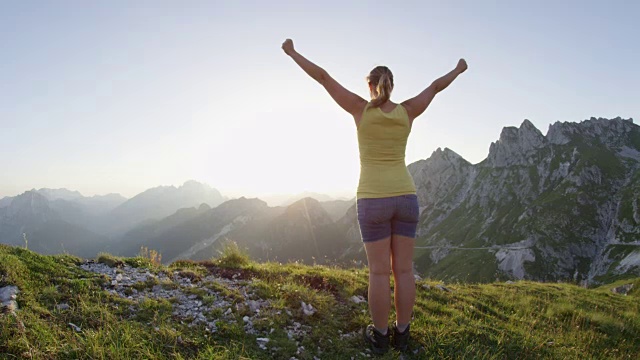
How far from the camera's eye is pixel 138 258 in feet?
35.5

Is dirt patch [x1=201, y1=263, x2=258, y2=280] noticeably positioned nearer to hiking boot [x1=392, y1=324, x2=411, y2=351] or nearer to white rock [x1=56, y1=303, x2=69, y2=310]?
white rock [x1=56, y1=303, x2=69, y2=310]

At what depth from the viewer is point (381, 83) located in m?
5.41

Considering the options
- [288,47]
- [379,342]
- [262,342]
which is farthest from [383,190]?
[262,342]

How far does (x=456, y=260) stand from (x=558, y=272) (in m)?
39.3

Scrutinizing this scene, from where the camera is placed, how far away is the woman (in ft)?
18.1

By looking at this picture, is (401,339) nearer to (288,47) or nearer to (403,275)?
(403,275)

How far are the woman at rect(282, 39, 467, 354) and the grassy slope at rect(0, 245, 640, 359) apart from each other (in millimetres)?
942

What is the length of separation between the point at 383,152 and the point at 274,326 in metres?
3.81

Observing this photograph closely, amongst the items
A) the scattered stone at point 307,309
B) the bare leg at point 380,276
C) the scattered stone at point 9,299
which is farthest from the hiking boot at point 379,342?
the scattered stone at point 9,299

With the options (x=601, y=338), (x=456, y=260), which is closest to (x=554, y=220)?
(x=456, y=260)

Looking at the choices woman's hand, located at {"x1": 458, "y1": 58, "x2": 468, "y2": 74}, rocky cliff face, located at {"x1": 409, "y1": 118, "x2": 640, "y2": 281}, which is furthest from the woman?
rocky cliff face, located at {"x1": 409, "y1": 118, "x2": 640, "y2": 281}

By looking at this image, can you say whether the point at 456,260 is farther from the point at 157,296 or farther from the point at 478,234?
the point at 157,296

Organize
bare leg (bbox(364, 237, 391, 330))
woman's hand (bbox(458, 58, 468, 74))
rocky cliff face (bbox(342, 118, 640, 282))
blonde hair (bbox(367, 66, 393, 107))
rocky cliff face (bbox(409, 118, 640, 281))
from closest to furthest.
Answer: blonde hair (bbox(367, 66, 393, 107)) → bare leg (bbox(364, 237, 391, 330)) → woman's hand (bbox(458, 58, 468, 74)) → rocky cliff face (bbox(342, 118, 640, 282)) → rocky cliff face (bbox(409, 118, 640, 281))

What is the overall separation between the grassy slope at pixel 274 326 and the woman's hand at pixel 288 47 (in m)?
4.94
